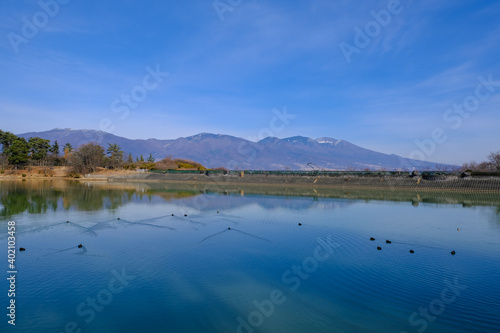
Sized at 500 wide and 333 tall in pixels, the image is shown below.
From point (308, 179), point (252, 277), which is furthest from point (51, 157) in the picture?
point (252, 277)

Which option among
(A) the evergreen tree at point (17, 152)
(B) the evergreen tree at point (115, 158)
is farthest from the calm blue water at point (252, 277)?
(B) the evergreen tree at point (115, 158)

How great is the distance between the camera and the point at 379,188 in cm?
4722

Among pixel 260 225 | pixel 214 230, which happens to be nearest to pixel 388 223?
pixel 260 225

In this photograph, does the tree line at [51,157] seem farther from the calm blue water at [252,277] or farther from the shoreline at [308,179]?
the calm blue water at [252,277]

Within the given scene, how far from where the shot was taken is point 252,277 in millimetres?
9727

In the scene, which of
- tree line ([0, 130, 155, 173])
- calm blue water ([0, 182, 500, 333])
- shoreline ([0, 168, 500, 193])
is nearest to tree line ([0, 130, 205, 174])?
tree line ([0, 130, 155, 173])

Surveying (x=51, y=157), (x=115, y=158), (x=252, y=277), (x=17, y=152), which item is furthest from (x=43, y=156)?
(x=252, y=277)

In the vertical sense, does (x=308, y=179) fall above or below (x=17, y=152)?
below

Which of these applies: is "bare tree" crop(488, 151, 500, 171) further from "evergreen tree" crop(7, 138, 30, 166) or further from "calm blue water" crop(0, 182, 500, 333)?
"evergreen tree" crop(7, 138, 30, 166)

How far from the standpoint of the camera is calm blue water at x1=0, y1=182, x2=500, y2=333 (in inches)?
275

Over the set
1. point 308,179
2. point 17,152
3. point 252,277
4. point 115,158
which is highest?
point 17,152

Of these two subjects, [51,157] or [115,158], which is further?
[115,158]

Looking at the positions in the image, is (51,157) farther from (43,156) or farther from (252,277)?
(252,277)

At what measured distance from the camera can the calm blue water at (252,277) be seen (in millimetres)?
6973
